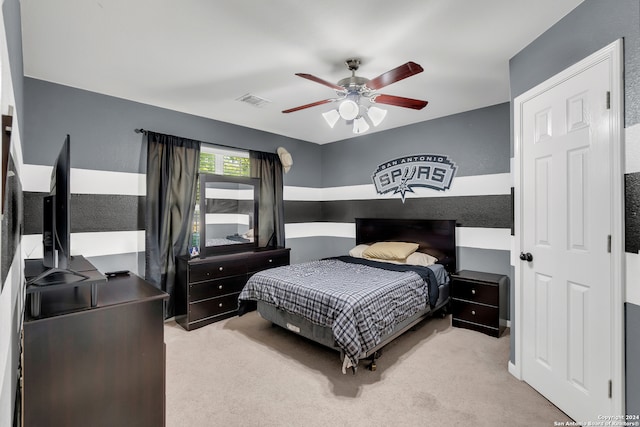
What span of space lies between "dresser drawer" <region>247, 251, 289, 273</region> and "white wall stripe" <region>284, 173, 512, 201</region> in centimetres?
107

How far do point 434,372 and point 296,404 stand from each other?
3.94 ft

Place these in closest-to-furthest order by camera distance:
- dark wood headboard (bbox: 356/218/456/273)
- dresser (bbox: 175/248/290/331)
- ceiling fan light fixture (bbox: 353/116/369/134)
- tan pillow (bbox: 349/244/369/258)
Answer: ceiling fan light fixture (bbox: 353/116/369/134) < dresser (bbox: 175/248/290/331) < dark wood headboard (bbox: 356/218/456/273) < tan pillow (bbox: 349/244/369/258)

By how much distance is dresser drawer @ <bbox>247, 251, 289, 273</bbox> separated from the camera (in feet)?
13.5

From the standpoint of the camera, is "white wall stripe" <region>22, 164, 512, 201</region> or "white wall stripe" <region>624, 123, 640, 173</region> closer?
"white wall stripe" <region>624, 123, 640, 173</region>

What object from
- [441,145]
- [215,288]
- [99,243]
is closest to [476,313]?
[441,145]

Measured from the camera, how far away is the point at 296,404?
2.18 m

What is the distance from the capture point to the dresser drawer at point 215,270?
3562 mm

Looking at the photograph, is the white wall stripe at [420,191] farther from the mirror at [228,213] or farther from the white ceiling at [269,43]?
the white ceiling at [269,43]

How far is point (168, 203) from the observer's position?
3682 mm

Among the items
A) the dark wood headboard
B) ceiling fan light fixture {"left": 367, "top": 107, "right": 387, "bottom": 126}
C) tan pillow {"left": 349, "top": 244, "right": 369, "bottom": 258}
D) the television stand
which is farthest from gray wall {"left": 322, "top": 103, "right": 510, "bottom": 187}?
the television stand

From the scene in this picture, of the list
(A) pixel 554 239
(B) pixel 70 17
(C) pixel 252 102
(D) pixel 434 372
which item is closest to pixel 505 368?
(D) pixel 434 372

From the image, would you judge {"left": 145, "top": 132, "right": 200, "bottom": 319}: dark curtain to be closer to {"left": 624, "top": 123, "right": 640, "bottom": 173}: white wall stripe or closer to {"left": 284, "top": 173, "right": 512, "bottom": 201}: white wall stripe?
{"left": 284, "top": 173, "right": 512, "bottom": 201}: white wall stripe

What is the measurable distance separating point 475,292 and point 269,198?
9.73 feet

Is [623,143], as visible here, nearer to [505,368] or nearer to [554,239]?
[554,239]
